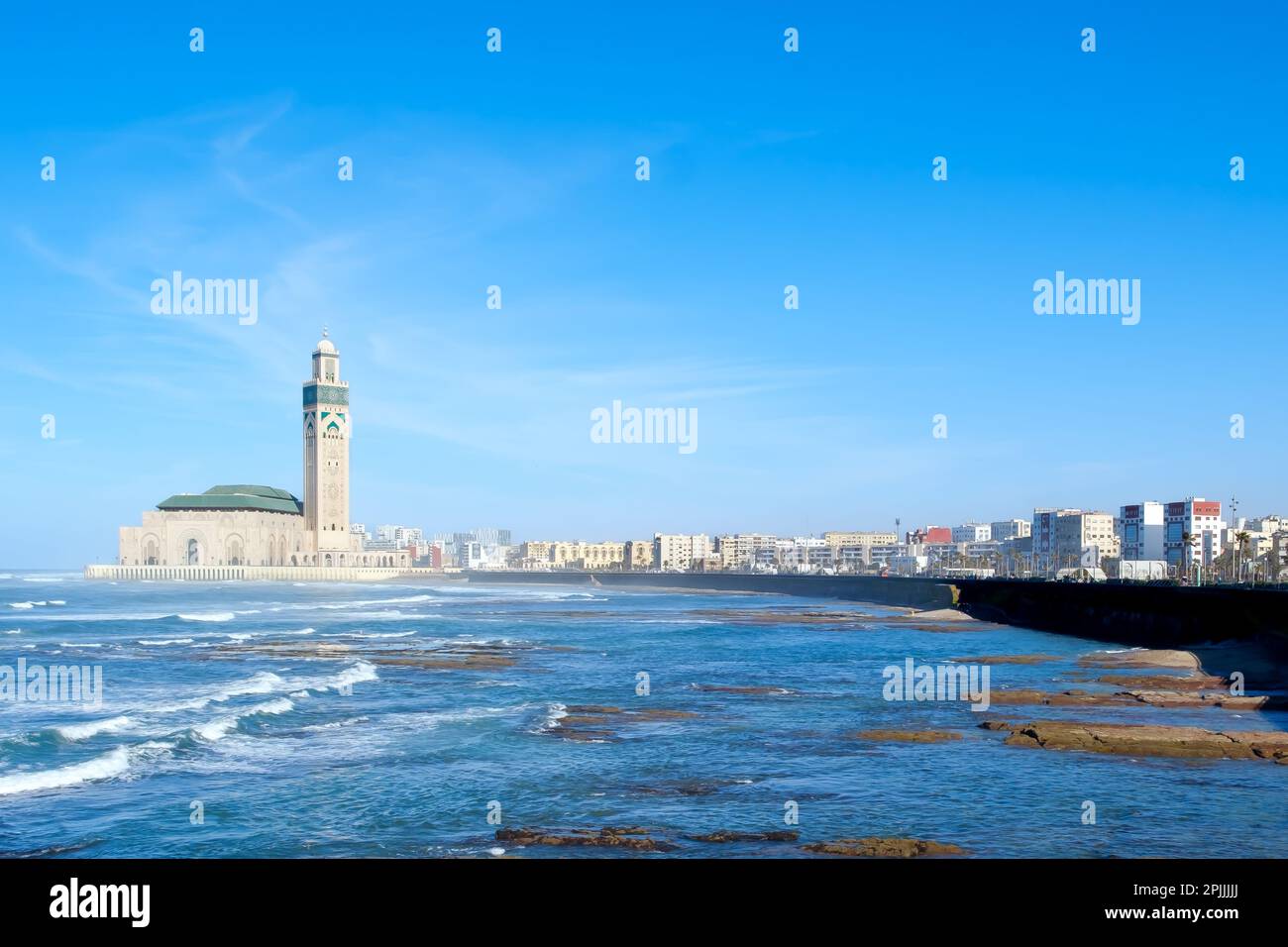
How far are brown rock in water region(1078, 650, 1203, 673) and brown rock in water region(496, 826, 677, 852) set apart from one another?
3481 cm

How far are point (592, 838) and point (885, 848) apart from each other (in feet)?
14.1

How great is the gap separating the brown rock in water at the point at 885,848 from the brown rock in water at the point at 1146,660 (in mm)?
32980

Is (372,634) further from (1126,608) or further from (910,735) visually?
(910,735)

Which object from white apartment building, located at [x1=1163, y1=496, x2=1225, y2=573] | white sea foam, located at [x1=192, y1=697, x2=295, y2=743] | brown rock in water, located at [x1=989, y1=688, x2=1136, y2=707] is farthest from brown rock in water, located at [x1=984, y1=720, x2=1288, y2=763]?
white apartment building, located at [x1=1163, y1=496, x2=1225, y2=573]

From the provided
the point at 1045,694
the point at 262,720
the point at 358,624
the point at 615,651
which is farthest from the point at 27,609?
the point at 1045,694

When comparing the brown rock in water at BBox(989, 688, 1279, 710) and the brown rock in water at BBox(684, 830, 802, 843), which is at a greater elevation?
the brown rock in water at BBox(684, 830, 802, 843)

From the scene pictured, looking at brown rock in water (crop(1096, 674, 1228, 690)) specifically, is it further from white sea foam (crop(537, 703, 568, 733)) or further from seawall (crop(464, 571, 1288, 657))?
white sea foam (crop(537, 703, 568, 733))

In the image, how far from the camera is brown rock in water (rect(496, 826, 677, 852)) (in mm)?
16734

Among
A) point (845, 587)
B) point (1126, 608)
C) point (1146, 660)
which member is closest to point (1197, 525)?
point (845, 587)

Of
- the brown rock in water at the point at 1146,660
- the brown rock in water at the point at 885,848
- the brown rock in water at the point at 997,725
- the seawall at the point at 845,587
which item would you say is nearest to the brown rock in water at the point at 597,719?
the brown rock in water at the point at 997,725

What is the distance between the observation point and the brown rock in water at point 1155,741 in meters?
24.7

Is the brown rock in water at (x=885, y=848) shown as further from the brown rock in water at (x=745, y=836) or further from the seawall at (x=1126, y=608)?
the seawall at (x=1126, y=608)
